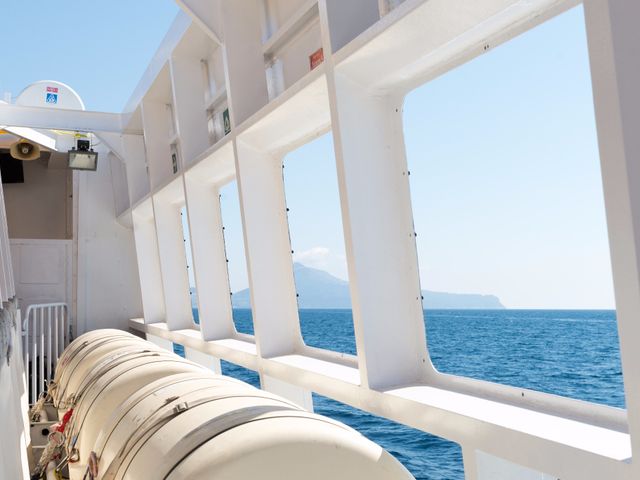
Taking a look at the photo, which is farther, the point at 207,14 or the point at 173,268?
the point at 173,268

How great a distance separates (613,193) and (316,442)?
4.01ft

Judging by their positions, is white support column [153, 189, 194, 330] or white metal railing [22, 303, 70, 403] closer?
white support column [153, 189, 194, 330]

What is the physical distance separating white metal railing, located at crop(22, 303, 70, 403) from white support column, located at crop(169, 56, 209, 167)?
4695mm

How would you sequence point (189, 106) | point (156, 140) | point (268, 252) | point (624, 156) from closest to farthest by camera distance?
point (624, 156)
point (268, 252)
point (189, 106)
point (156, 140)

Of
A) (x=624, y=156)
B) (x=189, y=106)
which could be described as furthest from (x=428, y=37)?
(x=189, y=106)

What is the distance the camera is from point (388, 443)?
15.1 meters

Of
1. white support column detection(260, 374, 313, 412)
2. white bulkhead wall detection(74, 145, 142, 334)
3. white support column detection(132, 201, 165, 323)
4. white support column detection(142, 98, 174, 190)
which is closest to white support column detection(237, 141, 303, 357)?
white support column detection(260, 374, 313, 412)

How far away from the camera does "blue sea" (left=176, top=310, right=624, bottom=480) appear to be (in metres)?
15.4

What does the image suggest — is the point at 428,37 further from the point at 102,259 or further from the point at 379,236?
the point at 102,259

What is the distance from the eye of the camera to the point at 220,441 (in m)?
1.87

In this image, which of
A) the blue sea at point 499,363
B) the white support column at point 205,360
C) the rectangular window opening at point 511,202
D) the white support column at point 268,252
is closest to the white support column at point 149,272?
the white support column at point 205,360

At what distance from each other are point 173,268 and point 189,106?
2.96m

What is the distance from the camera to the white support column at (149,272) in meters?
10.2

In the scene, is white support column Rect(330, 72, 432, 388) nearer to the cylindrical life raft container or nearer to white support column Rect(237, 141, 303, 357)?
the cylindrical life raft container
